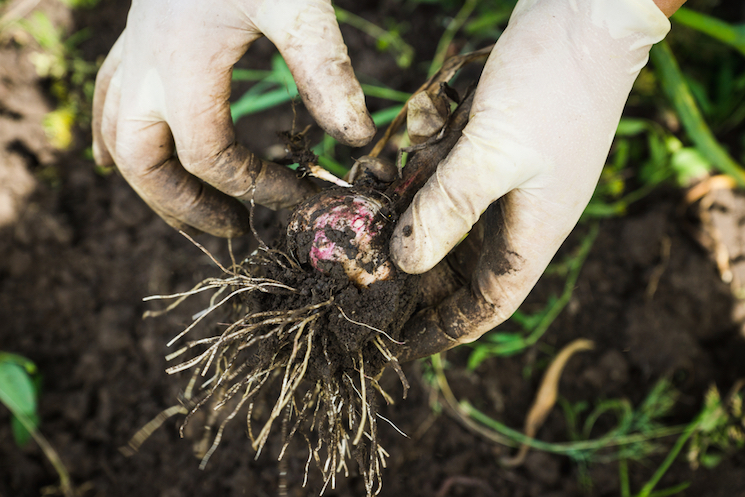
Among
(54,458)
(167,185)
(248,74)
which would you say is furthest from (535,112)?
(54,458)

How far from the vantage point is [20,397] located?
5.99 ft

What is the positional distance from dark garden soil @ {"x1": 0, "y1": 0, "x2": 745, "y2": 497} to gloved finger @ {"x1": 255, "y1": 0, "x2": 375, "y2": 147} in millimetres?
876

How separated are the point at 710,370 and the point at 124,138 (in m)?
2.69

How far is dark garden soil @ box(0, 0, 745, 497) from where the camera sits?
70.6 inches

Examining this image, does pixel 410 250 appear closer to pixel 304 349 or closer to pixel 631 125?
pixel 304 349

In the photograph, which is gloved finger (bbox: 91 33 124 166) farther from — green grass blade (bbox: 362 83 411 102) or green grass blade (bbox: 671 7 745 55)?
green grass blade (bbox: 671 7 745 55)

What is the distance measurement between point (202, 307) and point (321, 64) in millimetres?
1264

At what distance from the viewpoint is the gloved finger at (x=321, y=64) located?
3.81ft

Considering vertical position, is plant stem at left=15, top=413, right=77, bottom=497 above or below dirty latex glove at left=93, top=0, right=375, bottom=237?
below

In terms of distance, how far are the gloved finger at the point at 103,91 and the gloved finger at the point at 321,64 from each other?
25.6 inches

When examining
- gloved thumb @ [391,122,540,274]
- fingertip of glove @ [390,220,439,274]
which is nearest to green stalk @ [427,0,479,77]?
gloved thumb @ [391,122,540,274]

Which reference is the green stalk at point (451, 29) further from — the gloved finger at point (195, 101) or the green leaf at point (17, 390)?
the green leaf at point (17, 390)

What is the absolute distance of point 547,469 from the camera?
1.83 m

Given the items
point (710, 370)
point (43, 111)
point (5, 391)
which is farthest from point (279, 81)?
point (710, 370)
